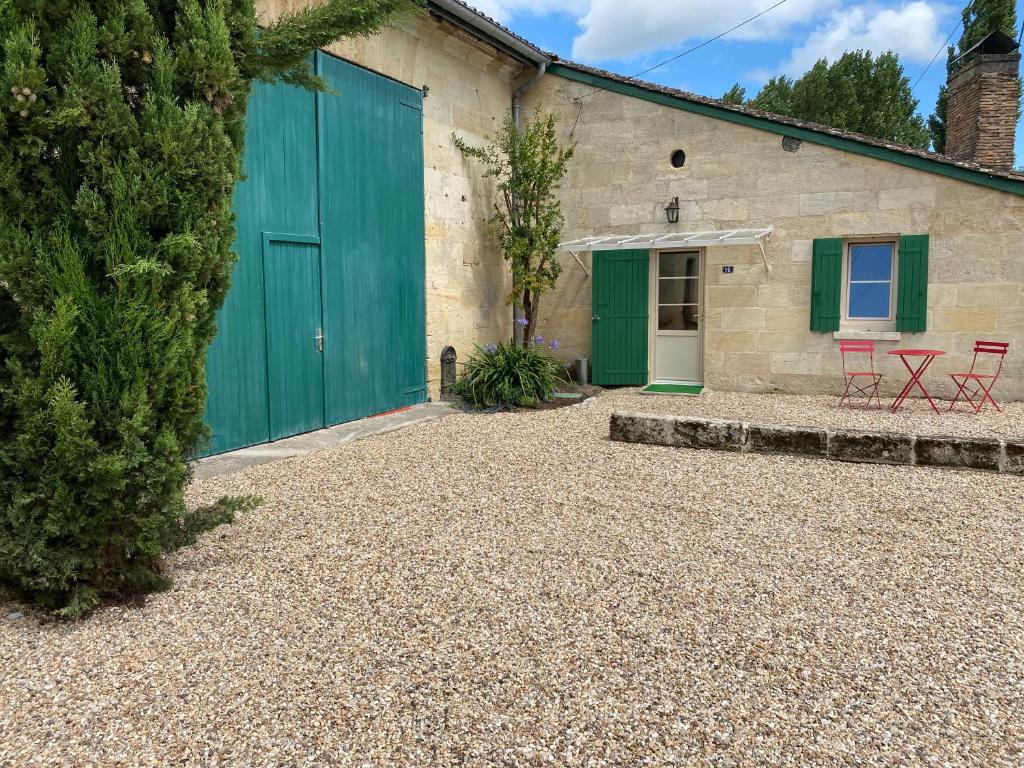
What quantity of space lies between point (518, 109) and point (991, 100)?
6.35 m

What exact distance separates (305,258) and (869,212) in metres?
6.47

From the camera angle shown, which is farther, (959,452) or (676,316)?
(676,316)

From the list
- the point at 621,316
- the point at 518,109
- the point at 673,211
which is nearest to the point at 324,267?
the point at 621,316

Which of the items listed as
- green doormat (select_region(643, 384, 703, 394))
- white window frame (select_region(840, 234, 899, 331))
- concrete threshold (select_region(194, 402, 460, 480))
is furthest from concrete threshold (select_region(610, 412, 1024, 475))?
white window frame (select_region(840, 234, 899, 331))

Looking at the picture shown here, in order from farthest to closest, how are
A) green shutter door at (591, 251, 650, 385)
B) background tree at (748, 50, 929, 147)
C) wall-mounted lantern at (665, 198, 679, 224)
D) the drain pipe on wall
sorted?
1. background tree at (748, 50, 929, 147)
2. the drain pipe on wall
3. green shutter door at (591, 251, 650, 385)
4. wall-mounted lantern at (665, 198, 679, 224)

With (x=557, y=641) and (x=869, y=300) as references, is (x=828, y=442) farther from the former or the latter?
(x=869, y=300)

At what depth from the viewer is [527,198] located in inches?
363

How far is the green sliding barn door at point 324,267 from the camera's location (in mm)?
5785

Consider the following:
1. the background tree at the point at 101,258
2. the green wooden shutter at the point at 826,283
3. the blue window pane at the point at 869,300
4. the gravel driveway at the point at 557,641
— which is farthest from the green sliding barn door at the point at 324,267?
the blue window pane at the point at 869,300

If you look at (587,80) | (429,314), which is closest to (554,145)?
(587,80)

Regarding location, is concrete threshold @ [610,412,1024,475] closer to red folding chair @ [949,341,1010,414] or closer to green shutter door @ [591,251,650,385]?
red folding chair @ [949,341,1010,414]

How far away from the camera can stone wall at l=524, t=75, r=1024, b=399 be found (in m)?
7.95

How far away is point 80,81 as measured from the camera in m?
2.30

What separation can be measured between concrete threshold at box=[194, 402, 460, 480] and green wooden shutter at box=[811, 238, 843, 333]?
4589mm
